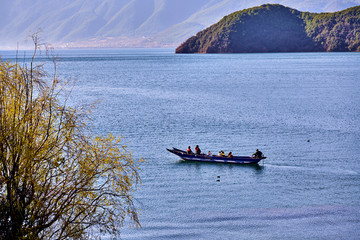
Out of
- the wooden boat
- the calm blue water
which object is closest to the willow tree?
the calm blue water

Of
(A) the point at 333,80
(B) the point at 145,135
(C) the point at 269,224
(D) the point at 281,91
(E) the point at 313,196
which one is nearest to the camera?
(C) the point at 269,224

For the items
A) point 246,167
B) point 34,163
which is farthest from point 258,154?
point 34,163

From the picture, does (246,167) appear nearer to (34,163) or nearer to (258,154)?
(258,154)

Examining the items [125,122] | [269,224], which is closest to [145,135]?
[125,122]

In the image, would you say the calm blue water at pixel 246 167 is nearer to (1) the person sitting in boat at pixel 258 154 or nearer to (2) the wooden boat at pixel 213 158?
(2) the wooden boat at pixel 213 158

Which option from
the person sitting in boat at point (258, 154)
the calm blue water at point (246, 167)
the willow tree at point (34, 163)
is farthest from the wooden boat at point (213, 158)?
the willow tree at point (34, 163)

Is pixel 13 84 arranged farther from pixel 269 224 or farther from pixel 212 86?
pixel 212 86

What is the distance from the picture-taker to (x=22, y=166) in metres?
18.6

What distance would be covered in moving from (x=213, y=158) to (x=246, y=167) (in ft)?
9.98

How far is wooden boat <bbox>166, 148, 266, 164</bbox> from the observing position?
149 ft

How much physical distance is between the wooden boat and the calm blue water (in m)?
0.57

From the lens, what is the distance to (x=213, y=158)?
152 feet

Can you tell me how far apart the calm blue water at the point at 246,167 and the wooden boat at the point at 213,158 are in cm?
57

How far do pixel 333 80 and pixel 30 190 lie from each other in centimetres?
11687
